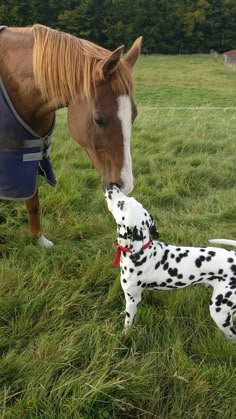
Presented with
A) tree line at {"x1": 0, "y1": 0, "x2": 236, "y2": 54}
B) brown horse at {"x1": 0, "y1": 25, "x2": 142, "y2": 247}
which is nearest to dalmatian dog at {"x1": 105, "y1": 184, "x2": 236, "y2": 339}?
brown horse at {"x1": 0, "y1": 25, "x2": 142, "y2": 247}

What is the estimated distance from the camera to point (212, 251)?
2.39 m

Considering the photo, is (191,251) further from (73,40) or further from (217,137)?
(217,137)

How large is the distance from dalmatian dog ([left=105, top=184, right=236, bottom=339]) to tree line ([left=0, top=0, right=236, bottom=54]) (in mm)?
57291

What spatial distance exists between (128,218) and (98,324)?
729 mm

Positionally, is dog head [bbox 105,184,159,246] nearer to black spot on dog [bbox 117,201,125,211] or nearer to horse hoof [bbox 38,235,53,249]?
black spot on dog [bbox 117,201,125,211]

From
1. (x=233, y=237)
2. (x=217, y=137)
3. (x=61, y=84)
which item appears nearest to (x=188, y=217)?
(x=233, y=237)

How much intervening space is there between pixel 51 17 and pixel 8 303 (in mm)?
60975

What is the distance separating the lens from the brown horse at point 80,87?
7.60ft

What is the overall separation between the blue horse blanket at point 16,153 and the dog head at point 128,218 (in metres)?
0.95

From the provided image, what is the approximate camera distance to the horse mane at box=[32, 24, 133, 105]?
2.34 metres

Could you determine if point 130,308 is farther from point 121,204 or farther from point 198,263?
point 121,204

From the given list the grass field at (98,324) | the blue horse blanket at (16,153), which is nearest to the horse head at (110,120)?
the blue horse blanket at (16,153)

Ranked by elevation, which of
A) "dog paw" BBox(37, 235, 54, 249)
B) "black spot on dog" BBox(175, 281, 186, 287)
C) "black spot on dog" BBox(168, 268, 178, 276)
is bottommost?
"dog paw" BBox(37, 235, 54, 249)

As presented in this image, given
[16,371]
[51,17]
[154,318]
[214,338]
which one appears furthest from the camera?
[51,17]
